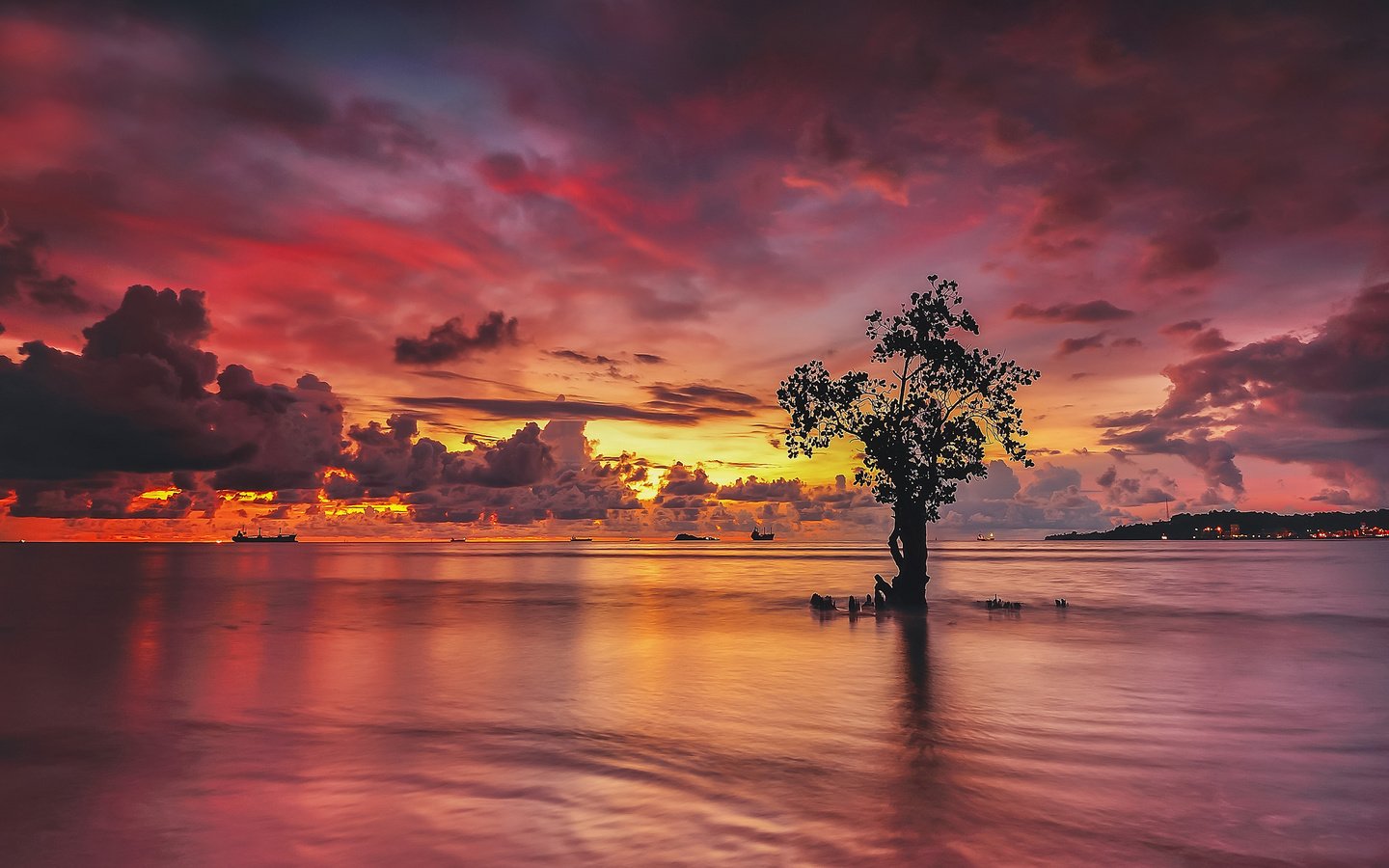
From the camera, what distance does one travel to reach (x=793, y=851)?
11.7m

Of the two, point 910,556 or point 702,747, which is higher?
point 910,556

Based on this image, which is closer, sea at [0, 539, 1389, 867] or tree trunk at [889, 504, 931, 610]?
sea at [0, 539, 1389, 867]

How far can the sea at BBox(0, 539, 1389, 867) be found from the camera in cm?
1231

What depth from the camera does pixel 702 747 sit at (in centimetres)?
1883

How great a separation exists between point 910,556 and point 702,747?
36537 mm

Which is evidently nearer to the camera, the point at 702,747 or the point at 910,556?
the point at 702,747

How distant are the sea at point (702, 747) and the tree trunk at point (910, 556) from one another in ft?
22.1

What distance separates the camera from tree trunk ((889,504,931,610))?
48.8m

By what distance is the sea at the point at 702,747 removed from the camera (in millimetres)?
12312

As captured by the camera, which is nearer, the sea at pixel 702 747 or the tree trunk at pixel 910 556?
the sea at pixel 702 747

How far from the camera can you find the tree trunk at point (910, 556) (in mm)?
48781

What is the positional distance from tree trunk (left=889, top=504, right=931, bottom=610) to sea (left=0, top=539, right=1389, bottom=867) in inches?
266

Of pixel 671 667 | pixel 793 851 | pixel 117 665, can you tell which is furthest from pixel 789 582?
pixel 793 851

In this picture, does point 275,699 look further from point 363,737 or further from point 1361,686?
point 1361,686
